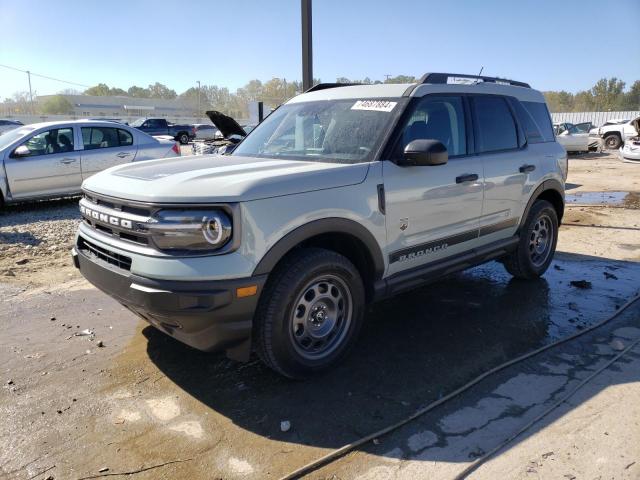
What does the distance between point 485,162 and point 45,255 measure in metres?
5.54

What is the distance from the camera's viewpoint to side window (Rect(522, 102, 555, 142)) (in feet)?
17.4

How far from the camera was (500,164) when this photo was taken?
15.1ft

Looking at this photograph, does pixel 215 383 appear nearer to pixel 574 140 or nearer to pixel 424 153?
pixel 424 153

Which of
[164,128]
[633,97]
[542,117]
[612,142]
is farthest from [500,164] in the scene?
[633,97]

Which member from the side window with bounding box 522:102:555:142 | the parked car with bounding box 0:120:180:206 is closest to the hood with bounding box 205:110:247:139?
the parked car with bounding box 0:120:180:206

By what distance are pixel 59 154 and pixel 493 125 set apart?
312 inches

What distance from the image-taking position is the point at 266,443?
110 inches

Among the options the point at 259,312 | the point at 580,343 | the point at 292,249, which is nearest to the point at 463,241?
the point at 580,343

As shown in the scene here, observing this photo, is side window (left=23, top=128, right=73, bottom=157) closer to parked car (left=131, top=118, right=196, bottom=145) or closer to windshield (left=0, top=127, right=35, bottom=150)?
windshield (left=0, top=127, right=35, bottom=150)

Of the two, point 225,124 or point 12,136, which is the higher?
point 225,124

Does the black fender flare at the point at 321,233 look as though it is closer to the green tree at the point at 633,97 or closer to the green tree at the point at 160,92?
the green tree at the point at 633,97

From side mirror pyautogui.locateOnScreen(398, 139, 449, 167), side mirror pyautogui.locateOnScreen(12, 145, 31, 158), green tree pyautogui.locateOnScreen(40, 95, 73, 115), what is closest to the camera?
side mirror pyautogui.locateOnScreen(398, 139, 449, 167)

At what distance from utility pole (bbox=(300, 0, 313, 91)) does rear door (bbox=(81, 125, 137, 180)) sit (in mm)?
4229

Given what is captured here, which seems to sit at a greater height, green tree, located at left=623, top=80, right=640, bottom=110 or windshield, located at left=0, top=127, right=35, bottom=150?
green tree, located at left=623, top=80, right=640, bottom=110
